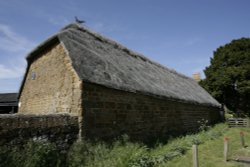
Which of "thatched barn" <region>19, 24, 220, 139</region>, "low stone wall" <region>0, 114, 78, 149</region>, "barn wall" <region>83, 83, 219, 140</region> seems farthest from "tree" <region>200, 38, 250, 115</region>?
"low stone wall" <region>0, 114, 78, 149</region>

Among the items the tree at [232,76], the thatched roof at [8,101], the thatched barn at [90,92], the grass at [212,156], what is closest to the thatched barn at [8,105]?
the thatched roof at [8,101]

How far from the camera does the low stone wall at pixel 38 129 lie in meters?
5.59

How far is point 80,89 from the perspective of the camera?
23.7 feet

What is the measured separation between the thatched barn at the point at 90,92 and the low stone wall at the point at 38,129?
1.38 feet

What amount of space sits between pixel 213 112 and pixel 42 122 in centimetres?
1833

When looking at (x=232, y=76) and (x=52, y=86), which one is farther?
(x=232, y=76)

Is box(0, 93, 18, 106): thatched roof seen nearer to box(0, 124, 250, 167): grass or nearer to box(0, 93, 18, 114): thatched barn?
box(0, 93, 18, 114): thatched barn

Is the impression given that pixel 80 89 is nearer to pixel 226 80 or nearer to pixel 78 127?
pixel 78 127

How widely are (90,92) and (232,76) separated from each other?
22.1 m

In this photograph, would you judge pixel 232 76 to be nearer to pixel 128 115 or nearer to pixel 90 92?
pixel 128 115

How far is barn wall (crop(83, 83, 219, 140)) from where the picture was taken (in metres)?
7.44

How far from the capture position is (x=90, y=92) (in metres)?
7.47

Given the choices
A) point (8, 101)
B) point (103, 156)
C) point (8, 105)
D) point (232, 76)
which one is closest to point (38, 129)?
point (103, 156)

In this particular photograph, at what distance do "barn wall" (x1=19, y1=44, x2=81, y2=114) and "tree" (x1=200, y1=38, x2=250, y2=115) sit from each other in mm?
20952
